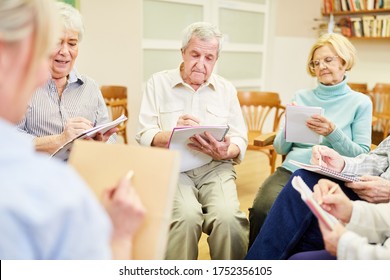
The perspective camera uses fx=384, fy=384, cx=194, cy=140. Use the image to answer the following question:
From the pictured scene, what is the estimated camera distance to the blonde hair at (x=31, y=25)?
1.91ft

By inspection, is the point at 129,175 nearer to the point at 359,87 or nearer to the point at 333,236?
the point at 333,236

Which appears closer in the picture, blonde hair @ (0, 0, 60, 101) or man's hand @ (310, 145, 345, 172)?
blonde hair @ (0, 0, 60, 101)

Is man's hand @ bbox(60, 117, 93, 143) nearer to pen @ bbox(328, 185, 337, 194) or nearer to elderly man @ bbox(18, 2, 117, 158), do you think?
elderly man @ bbox(18, 2, 117, 158)

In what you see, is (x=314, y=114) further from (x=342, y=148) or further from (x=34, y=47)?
(x=34, y=47)

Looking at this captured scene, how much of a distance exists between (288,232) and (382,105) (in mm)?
3832

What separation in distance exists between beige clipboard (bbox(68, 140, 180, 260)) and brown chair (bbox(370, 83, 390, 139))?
4121 mm

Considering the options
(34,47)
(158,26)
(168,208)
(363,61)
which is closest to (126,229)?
(168,208)

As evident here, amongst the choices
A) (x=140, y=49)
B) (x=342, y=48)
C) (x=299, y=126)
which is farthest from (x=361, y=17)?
(x=299, y=126)

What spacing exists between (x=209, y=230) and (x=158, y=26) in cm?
294

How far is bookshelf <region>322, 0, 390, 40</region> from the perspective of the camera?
4566mm

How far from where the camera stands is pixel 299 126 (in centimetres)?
194

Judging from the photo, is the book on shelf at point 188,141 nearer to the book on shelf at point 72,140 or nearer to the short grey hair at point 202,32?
the book on shelf at point 72,140

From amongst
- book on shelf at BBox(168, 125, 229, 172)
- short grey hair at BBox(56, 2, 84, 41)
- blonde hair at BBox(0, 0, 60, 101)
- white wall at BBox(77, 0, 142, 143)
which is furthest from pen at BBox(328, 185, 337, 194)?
white wall at BBox(77, 0, 142, 143)

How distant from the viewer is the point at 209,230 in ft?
5.45
